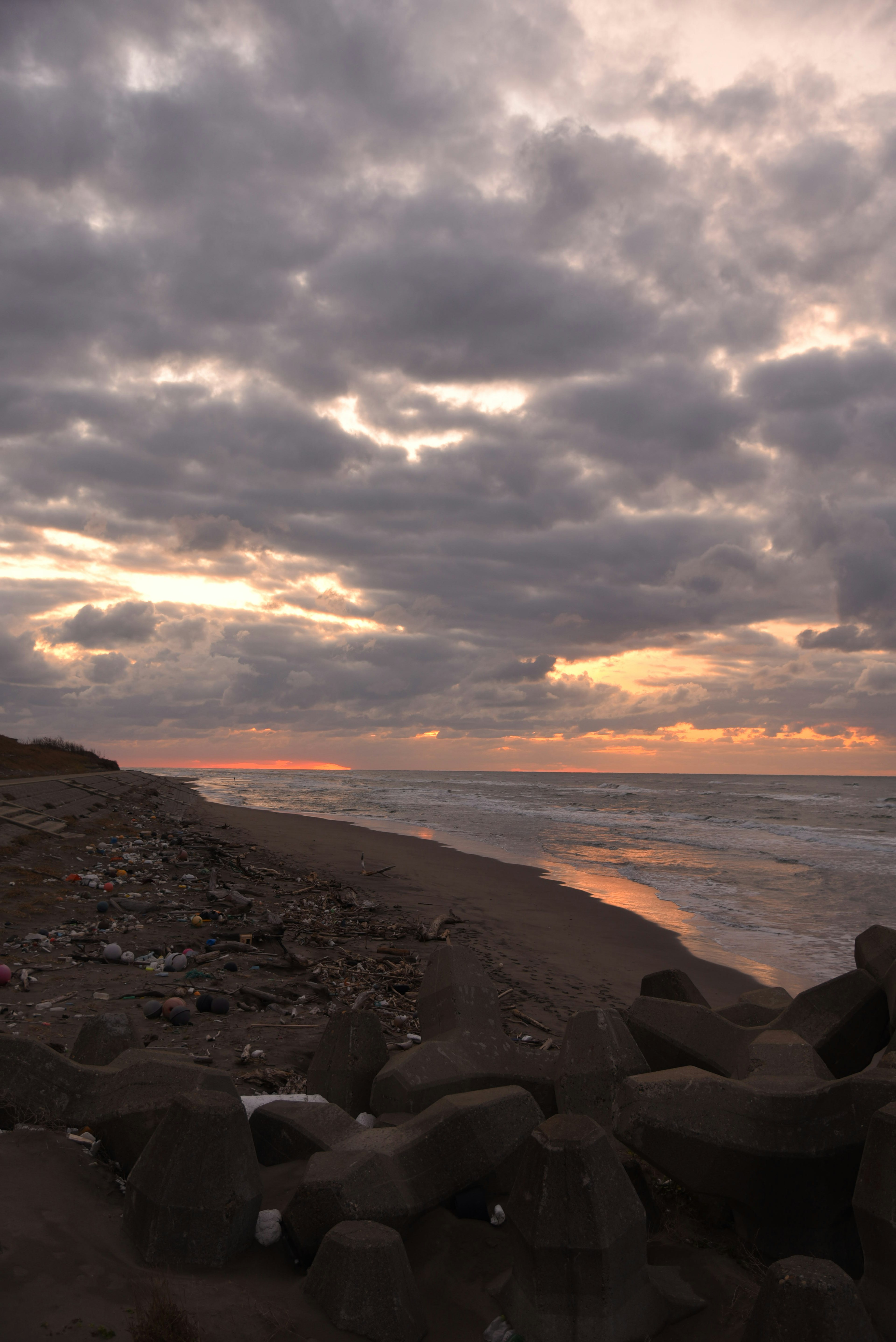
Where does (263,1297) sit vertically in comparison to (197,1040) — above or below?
above

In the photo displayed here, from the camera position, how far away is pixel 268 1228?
269 cm

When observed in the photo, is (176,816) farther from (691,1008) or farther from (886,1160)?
(886,1160)

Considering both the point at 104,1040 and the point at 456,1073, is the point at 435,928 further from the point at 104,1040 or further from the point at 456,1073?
the point at 104,1040

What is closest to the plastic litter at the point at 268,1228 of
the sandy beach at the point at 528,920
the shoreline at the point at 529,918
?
the sandy beach at the point at 528,920

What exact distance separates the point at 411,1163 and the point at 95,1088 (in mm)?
1387

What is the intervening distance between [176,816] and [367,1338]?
2367cm

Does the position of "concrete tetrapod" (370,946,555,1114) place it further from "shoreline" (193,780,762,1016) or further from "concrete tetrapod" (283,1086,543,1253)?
"shoreline" (193,780,762,1016)

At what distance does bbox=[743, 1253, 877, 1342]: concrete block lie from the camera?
202 centimetres

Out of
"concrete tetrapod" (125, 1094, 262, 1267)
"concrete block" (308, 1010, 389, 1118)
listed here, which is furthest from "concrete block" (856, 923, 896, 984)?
"concrete tetrapod" (125, 1094, 262, 1267)

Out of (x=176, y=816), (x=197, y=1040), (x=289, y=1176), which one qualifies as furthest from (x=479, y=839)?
(x=289, y=1176)

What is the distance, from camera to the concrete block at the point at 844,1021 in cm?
430

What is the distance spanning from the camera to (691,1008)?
4246 millimetres

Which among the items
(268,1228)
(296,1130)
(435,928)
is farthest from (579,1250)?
(435,928)

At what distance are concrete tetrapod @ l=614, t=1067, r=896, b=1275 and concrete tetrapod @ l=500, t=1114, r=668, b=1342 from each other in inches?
20.8
